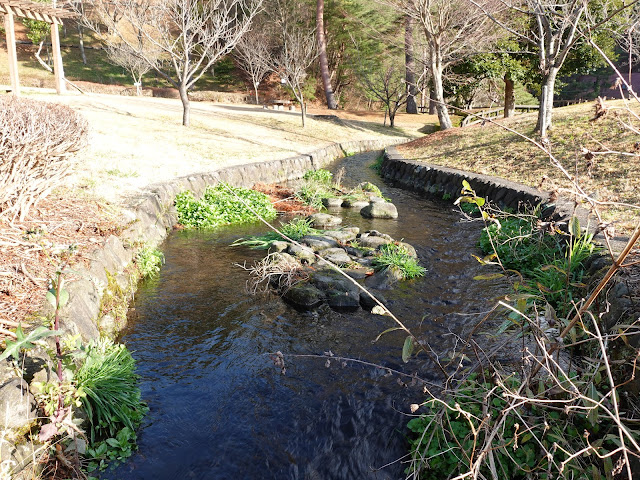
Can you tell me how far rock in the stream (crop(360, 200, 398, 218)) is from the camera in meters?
10.6

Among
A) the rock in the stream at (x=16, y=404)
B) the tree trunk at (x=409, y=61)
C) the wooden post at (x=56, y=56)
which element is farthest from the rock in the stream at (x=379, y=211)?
the wooden post at (x=56, y=56)

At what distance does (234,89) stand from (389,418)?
40.5m

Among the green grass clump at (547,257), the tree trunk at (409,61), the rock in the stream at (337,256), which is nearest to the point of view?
the green grass clump at (547,257)

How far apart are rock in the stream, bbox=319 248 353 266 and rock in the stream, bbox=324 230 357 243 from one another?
80 cm

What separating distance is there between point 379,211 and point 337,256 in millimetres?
3637

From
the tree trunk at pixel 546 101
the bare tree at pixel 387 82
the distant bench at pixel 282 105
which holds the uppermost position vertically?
the bare tree at pixel 387 82

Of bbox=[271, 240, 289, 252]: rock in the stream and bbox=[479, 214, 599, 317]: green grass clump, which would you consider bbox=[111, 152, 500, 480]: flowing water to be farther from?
bbox=[271, 240, 289, 252]: rock in the stream

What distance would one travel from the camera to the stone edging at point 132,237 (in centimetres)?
422

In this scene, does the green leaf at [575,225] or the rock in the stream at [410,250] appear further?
the rock in the stream at [410,250]

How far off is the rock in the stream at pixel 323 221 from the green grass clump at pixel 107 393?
6079 mm

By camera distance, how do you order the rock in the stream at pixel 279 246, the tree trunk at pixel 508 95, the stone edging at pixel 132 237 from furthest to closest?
the tree trunk at pixel 508 95, the rock in the stream at pixel 279 246, the stone edging at pixel 132 237

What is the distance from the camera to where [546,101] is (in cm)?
1316

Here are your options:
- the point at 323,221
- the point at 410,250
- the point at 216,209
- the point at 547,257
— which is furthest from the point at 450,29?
the point at 547,257

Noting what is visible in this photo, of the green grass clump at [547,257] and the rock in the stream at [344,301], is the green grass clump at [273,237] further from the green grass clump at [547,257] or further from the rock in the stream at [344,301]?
the green grass clump at [547,257]
